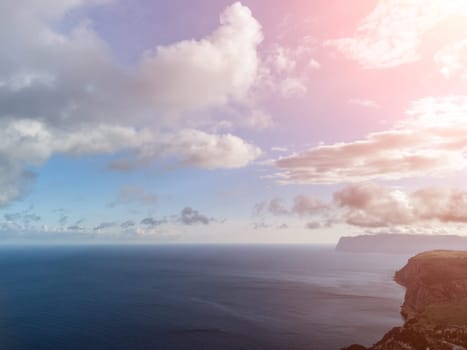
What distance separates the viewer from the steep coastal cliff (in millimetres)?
95688

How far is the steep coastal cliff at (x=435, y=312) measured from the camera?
314 ft

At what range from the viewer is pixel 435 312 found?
131000mm

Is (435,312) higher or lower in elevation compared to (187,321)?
higher

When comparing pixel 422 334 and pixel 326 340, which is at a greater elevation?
pixel 422 334

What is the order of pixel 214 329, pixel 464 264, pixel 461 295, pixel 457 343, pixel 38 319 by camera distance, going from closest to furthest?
pixel 457 343 → pixel 214 329 → pixel 38 319 → pixel 461 295 → pixel 464 264

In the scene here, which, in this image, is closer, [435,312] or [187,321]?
[435,312]

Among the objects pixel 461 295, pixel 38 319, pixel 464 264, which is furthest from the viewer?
pixel 464 264

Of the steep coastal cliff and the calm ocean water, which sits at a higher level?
the steep coastal cliff

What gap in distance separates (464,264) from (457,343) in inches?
4714

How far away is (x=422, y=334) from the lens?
102m

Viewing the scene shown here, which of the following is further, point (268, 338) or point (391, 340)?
point (268, 338)

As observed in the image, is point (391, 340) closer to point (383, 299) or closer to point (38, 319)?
point (383, 299)

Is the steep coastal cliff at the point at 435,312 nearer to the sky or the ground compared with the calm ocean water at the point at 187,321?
nearer to the sky

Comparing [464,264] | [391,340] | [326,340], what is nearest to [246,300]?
[326,340]
